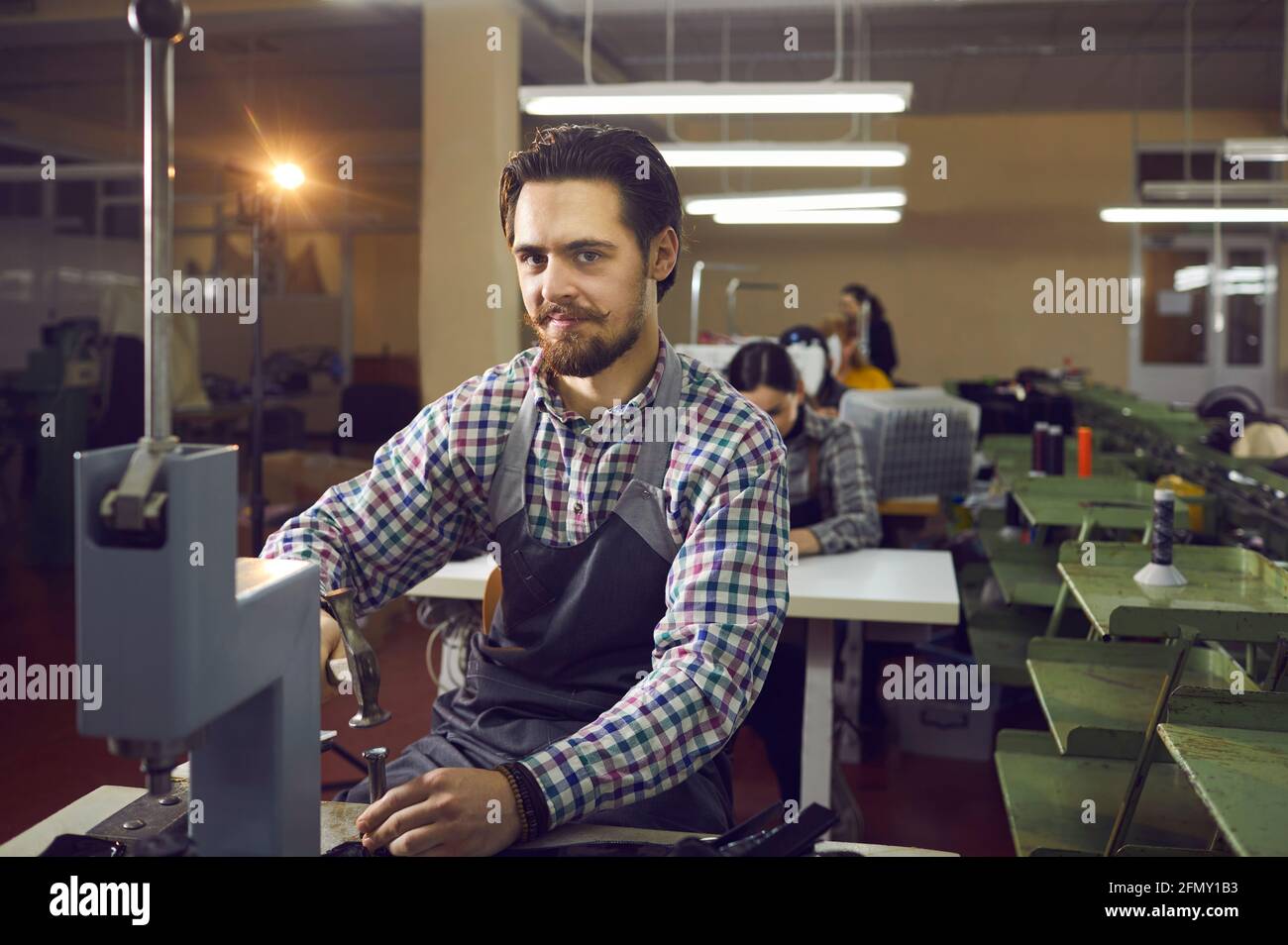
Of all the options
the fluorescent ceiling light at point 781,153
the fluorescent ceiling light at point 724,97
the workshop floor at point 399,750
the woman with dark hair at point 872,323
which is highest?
the fluorescent ceiling light at point 781,153

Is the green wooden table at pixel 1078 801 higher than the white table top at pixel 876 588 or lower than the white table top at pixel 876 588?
lower

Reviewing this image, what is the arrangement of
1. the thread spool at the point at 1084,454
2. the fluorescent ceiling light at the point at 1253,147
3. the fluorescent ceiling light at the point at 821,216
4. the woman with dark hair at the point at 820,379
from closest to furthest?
the thread spool at the point at 1084,454, the woman with dark hair at the point at 820,379, the fluorescent ceiling light at the point at 1253,147, the fluorescent ceiling light at the point at 821,216

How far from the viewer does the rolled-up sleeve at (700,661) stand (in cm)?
117

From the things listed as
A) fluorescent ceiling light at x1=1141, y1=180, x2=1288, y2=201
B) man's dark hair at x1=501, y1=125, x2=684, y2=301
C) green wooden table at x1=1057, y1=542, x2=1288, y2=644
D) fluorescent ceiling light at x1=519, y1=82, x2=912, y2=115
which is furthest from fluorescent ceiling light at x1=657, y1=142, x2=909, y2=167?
man's dark hair at x1=501, y1=125, x2=684, y2=301

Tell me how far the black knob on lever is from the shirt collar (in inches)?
18.3

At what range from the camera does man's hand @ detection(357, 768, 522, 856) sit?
40.9 inches

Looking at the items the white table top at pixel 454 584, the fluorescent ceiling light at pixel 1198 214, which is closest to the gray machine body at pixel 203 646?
the white table top at pixel 454 584

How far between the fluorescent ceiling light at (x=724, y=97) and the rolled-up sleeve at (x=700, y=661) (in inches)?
119

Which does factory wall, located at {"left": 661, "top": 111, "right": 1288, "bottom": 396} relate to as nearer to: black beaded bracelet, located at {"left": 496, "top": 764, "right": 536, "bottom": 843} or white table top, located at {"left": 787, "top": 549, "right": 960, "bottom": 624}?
white table top, located at {"left": 787, "top": 549, "right": 960, "bottom": 624}

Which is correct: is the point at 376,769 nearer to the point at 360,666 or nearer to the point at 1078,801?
the point at 360,666

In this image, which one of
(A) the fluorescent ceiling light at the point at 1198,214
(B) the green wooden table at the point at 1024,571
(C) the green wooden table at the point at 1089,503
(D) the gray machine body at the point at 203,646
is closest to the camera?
(D) the gray machine body at the point at 203,646

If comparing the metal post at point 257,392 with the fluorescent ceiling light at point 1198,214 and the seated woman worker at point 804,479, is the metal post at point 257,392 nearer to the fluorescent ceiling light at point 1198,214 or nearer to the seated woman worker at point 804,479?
the seated woman worker at point 804,479
